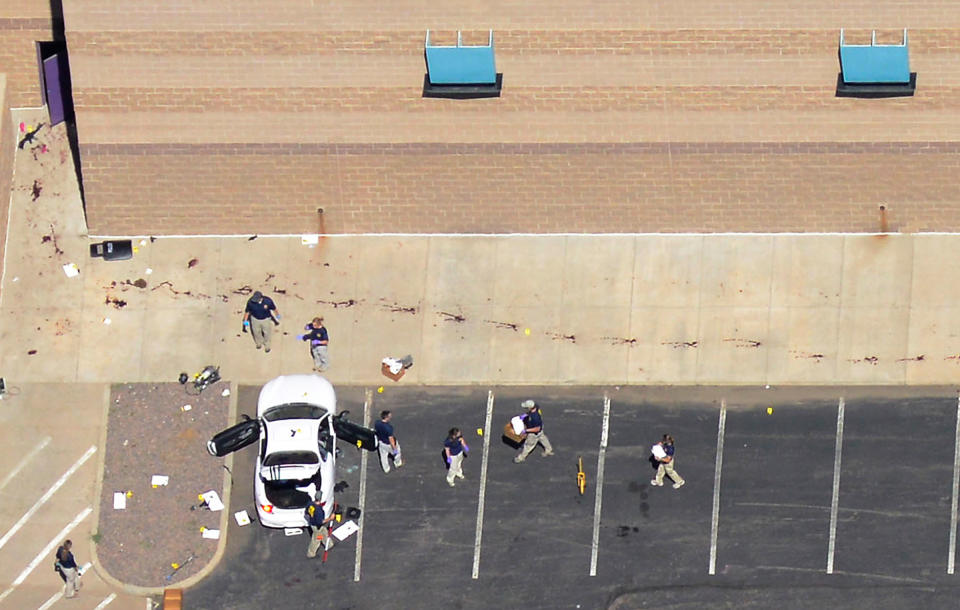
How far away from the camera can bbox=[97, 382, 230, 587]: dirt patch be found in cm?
3850

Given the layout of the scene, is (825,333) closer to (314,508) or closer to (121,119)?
(314,508)

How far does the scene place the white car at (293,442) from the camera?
123 feet

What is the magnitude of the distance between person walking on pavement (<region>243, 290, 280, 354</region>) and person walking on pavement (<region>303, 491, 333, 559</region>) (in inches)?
171

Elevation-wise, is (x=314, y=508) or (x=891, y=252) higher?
(x=891, y=252)

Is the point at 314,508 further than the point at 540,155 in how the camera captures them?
No

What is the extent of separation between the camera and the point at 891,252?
40.7 metres

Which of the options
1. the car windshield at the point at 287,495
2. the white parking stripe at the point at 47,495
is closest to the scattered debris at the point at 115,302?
the white parking stripe at the point at 47,495

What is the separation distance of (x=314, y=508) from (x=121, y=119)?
407 inches

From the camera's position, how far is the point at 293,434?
125 ft

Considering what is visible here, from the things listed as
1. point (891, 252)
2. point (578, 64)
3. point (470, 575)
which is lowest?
point (470, 575)

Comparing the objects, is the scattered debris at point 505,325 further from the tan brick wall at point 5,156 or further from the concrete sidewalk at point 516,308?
the tan brick wall at point 5,156

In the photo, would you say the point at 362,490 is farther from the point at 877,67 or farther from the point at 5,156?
the point at 877,67

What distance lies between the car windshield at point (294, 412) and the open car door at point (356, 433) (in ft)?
1.54

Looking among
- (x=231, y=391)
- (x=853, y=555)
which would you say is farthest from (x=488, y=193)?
(x=853, y=555)
